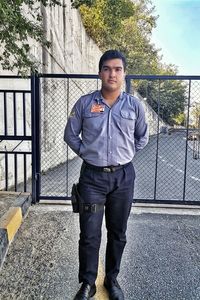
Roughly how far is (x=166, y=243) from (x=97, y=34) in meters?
18.6

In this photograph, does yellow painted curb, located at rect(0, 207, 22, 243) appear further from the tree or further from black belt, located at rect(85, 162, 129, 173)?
the tree

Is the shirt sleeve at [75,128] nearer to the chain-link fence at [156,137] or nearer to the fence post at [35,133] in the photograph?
the fence post at [35,133]

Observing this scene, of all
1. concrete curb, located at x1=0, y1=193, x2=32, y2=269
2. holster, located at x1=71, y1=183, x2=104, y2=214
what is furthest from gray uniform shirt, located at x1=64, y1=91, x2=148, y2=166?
concrete curb, located at x1=0, y1=193, x2=32, y2=269

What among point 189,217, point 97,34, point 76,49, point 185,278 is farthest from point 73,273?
point 97,34

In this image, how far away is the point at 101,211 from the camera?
294 centimetres

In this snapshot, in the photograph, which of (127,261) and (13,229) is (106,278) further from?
(13,229)

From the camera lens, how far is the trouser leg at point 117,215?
2943mm

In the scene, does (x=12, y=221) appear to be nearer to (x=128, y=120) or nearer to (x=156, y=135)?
(x=128, y=120)

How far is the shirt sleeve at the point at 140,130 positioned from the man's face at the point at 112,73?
0.31 m

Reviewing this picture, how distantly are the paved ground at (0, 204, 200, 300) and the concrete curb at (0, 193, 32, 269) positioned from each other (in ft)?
0.28

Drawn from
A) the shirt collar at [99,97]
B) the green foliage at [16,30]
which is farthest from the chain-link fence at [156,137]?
the shirt collar at [99,97]

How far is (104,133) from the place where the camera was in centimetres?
283

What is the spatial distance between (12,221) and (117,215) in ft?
6.22

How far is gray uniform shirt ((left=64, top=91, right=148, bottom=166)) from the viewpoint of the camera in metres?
2.84
